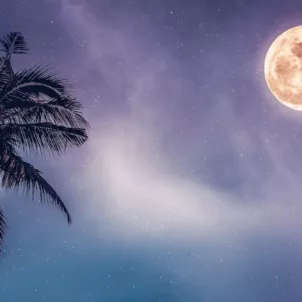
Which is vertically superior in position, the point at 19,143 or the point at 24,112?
the point at 24,112

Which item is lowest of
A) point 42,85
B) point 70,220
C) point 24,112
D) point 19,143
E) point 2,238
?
point 2,238

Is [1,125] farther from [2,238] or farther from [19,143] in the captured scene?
[2,238]

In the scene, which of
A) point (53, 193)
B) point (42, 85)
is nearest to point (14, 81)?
point (42, 85)

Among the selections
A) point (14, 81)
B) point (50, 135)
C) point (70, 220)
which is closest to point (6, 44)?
point (14, 81)

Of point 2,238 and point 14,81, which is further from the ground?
point 14,81

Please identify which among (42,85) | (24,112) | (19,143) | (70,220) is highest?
(42,85)

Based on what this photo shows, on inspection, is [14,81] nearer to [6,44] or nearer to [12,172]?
[6,44]

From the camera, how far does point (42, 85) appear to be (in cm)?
1220

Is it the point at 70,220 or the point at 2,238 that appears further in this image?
the point at 70,220

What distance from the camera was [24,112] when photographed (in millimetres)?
11938

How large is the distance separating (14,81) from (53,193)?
3.05m

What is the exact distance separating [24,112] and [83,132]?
1.67m

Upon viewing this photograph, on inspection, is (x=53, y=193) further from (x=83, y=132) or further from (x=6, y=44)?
(x=6, y=44)

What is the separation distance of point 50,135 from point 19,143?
0.82 metres
